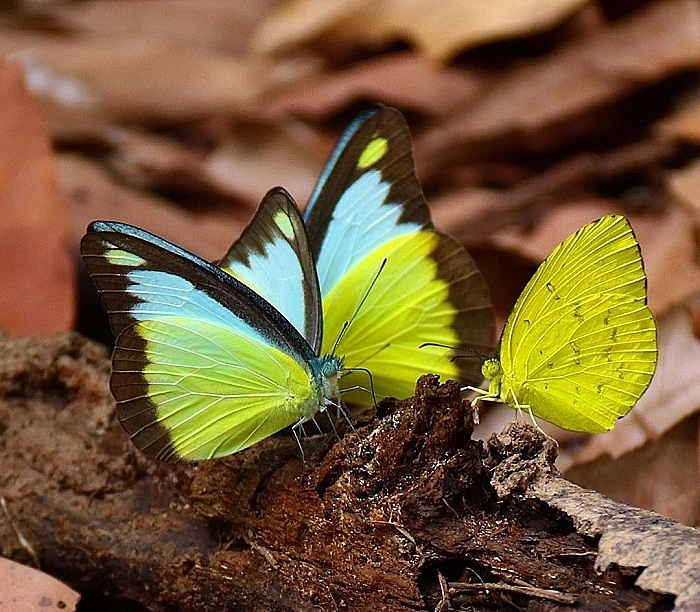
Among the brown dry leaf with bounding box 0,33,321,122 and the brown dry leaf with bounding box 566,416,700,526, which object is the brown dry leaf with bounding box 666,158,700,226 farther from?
the brown dry leaf with bounding box 0,33,321,122

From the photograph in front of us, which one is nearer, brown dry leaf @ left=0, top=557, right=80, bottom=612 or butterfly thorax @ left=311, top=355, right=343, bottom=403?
brown dry leaf @ left=0, top=557, right=80, bottom=612

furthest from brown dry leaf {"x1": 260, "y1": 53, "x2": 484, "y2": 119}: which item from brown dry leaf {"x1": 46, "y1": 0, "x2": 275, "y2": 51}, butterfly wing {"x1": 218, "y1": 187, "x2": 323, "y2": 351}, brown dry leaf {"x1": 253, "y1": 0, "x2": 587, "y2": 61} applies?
butterfly wing {"x1": 218, "y1": 187, "x2": 323, "y2": 351}

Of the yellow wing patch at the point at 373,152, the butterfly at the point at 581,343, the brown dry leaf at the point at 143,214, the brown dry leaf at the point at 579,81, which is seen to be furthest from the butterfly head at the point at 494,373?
the brown dry leaf at the point at 579,81

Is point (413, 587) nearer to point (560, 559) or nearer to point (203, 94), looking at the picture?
point (560, 559)

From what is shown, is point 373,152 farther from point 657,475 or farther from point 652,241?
point 652,241

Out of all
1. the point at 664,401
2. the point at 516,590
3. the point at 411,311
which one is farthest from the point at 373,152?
the point at 516,590

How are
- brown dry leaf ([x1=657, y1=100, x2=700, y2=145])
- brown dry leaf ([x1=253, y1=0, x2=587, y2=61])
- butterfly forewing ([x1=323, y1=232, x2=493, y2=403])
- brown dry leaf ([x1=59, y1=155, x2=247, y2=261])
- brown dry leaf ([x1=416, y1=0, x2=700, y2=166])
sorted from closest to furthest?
1. butterfly forewing ([x1=323, y1=232, x2=493, y2=403])
2. brown dry leaf ([x1=59, y1=155, x2=247, y2=261])
3. brown dry leaf ([x1=657, y1=100, x2=700, y2=145])
4. brown dry leaf ([x1=416, y1=0, x2=700, y2=166])
5. brown dry leaf ([x1=253, y1=0, x2=587, y2=61])

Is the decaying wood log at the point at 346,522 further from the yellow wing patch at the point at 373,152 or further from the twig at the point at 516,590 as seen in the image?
the yellow wing patch at the point at 373,152
